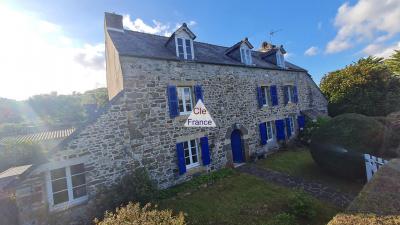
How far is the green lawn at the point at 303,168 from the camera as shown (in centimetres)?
896

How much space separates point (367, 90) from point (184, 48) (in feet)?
56.0

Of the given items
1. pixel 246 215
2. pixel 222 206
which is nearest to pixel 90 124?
pixel 222 206

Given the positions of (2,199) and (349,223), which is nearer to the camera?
(349,223)

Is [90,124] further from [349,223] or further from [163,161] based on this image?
[349,223]

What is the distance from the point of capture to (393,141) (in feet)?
29.1

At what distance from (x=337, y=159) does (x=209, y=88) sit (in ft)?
22.2

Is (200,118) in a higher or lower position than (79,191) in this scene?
higher

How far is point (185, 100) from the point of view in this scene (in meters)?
10.9

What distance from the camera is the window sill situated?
23.1 ft

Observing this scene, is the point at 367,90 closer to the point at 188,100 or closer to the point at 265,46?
the point at 265,46

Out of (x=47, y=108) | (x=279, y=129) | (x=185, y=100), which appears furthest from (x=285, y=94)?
(x=47, y=108)

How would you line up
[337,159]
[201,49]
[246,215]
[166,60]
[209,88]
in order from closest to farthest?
[246,215]
[337,159]
[166,60]
[209,88]
[201,49]

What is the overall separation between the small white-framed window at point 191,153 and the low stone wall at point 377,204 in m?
7.25

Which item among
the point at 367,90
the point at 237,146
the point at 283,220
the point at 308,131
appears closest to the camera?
the point at 283,220
